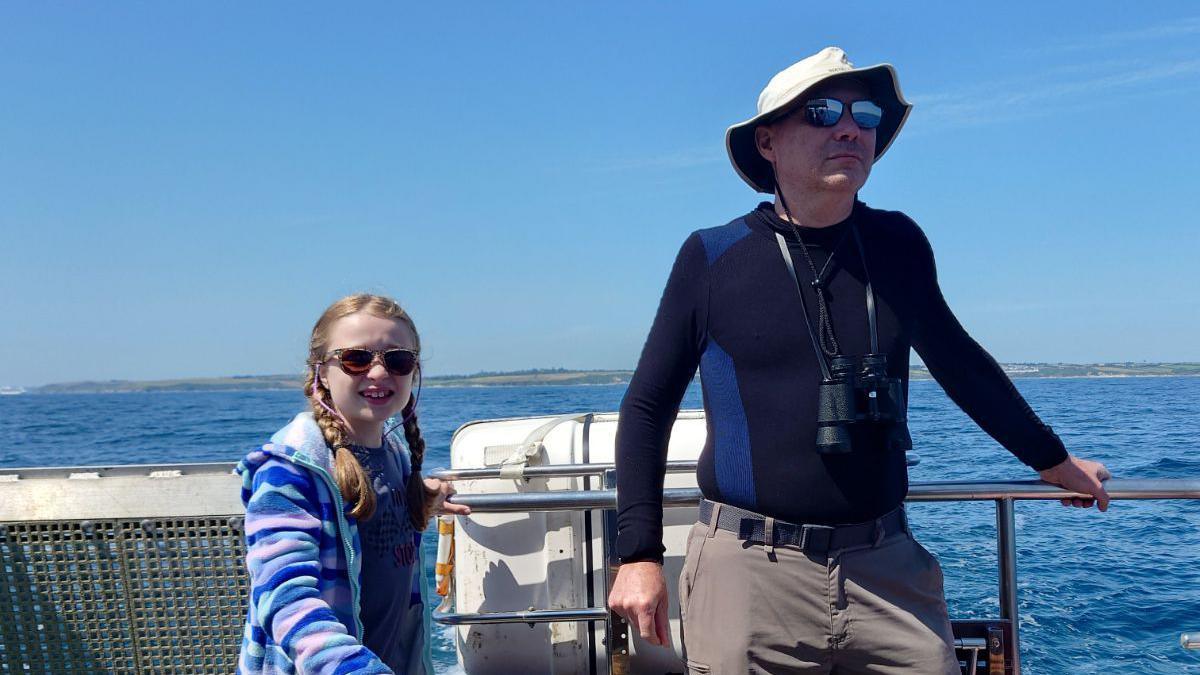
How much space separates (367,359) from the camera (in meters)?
1.87

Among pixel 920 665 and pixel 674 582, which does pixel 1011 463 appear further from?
pixel 920 665

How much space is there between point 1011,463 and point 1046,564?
5.59 m

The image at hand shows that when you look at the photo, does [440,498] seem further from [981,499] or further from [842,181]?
[981,499]

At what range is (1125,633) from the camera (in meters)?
6.59

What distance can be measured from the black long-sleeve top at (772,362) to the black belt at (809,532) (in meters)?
0.02

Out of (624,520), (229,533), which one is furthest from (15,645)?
(624,520)

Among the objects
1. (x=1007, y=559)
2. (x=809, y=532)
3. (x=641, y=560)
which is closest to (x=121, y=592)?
(x=641, y=560)

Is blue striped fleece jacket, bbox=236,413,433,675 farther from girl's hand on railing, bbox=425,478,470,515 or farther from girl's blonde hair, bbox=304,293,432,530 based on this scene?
girl's hand on railing, bbox=425,478,470,515

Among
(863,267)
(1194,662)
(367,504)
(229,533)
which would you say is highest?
(863,267)

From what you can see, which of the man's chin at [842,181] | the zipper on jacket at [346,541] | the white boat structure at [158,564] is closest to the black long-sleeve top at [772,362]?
the man's chin at [842,181]

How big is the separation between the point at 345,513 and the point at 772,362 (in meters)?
0.93

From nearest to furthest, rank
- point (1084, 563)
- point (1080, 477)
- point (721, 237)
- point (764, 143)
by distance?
1. point (721, 237)
2. point (764, 143)
3. point (1080, 477)
4. point (1084, 563)

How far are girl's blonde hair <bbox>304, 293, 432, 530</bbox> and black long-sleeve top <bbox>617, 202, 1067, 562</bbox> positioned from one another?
0.48 m

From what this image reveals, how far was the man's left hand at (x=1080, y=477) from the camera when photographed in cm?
222
